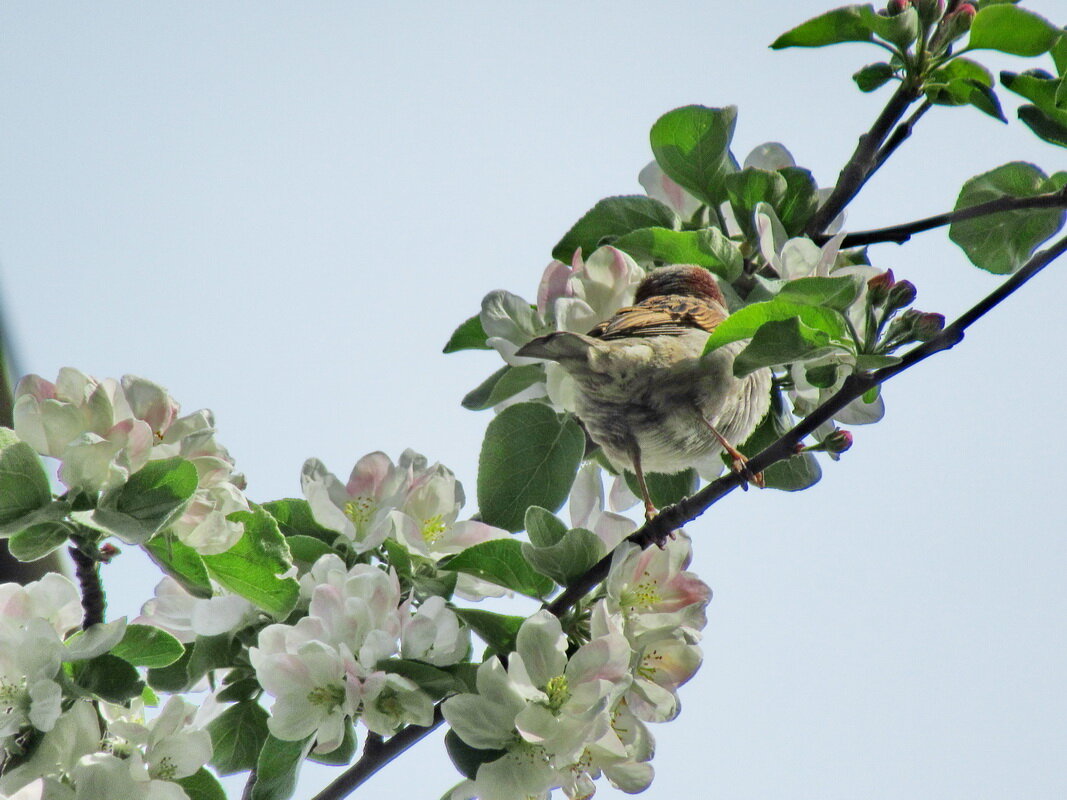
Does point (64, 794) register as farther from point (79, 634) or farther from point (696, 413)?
point (696, 413)

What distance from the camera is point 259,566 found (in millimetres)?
1254

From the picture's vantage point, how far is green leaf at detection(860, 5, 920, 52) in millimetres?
1516

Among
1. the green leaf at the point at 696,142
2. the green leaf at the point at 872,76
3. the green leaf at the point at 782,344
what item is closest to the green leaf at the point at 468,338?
the green leaf at the point at 696,142

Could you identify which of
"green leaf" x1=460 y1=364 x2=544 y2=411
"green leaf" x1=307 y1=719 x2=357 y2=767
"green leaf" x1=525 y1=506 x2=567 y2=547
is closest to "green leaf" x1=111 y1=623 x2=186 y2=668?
"green leaf" x1=307 y1=719 x2=357 y2=767

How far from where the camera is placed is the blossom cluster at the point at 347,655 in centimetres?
119

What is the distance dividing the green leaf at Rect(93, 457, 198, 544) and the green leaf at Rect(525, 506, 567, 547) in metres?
0.43

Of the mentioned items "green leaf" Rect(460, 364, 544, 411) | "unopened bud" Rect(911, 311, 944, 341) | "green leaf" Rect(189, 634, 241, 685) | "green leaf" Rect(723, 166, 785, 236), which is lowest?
"green leaf" Rect(189, 634, 241, 685)

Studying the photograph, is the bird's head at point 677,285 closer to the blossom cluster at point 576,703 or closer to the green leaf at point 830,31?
the green leaf at point 830,31

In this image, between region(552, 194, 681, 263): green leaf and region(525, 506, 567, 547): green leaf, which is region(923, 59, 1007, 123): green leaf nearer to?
region(552, 194, 681, 263): green leaf

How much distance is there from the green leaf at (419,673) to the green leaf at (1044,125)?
1.12 metres

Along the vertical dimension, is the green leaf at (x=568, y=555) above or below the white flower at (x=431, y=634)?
above

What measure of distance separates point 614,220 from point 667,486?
0.51 meters

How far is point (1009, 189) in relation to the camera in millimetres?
1617

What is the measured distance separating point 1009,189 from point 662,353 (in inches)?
29.3
